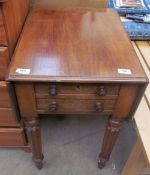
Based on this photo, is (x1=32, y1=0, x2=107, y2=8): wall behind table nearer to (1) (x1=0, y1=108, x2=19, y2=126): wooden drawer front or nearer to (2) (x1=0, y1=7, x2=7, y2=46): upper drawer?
(2) (x1=0, y1=7, x2=7, y2=46): upper drawer

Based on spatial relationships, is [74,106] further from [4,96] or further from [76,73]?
[4,96]

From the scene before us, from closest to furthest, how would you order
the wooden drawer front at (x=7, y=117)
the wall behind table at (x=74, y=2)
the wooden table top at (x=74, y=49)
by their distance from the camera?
the wooden table top at (x=74, y=49) < the wooden drawer front at (x=7, y=117) < the wall behind table at (x=74, y=2)

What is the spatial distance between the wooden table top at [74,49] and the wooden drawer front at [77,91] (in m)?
0.04

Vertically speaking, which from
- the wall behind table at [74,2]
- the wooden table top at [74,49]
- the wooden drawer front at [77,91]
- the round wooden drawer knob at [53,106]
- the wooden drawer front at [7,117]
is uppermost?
the wall behind table at [74,2]

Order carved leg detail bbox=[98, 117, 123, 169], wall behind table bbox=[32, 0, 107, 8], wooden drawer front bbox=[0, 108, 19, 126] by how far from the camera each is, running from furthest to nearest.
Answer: wall behind table bbox=[32, 0, 107, 8]
wooden drawer front bbox=[0, 108, 19, 126]
carved leg detail bbox=[98, 117, 123, 169]

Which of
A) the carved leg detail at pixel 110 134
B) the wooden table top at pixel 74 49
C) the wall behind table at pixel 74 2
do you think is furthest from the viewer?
the wall behind table at pixel 74 2

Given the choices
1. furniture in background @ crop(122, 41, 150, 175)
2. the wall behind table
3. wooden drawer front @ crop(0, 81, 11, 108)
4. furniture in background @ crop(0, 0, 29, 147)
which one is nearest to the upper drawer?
furniture in background @ crop(0, 0, 29, 147)

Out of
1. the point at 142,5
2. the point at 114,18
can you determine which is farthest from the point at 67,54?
the point at 142,5

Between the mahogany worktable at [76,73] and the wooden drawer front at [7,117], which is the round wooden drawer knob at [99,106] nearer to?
the mahogany worktable at [76,73]

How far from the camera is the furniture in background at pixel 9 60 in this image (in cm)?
70

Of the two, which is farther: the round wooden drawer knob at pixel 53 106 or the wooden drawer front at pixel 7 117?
the wooden drawer front at pixel 7 117

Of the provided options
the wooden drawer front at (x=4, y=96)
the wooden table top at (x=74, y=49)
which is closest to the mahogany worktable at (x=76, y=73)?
the wooden table top at (x=74, y=49)

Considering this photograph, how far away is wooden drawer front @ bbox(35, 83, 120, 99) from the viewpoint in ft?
2.30

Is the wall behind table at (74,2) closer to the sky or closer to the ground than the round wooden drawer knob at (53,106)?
closer to the sky
